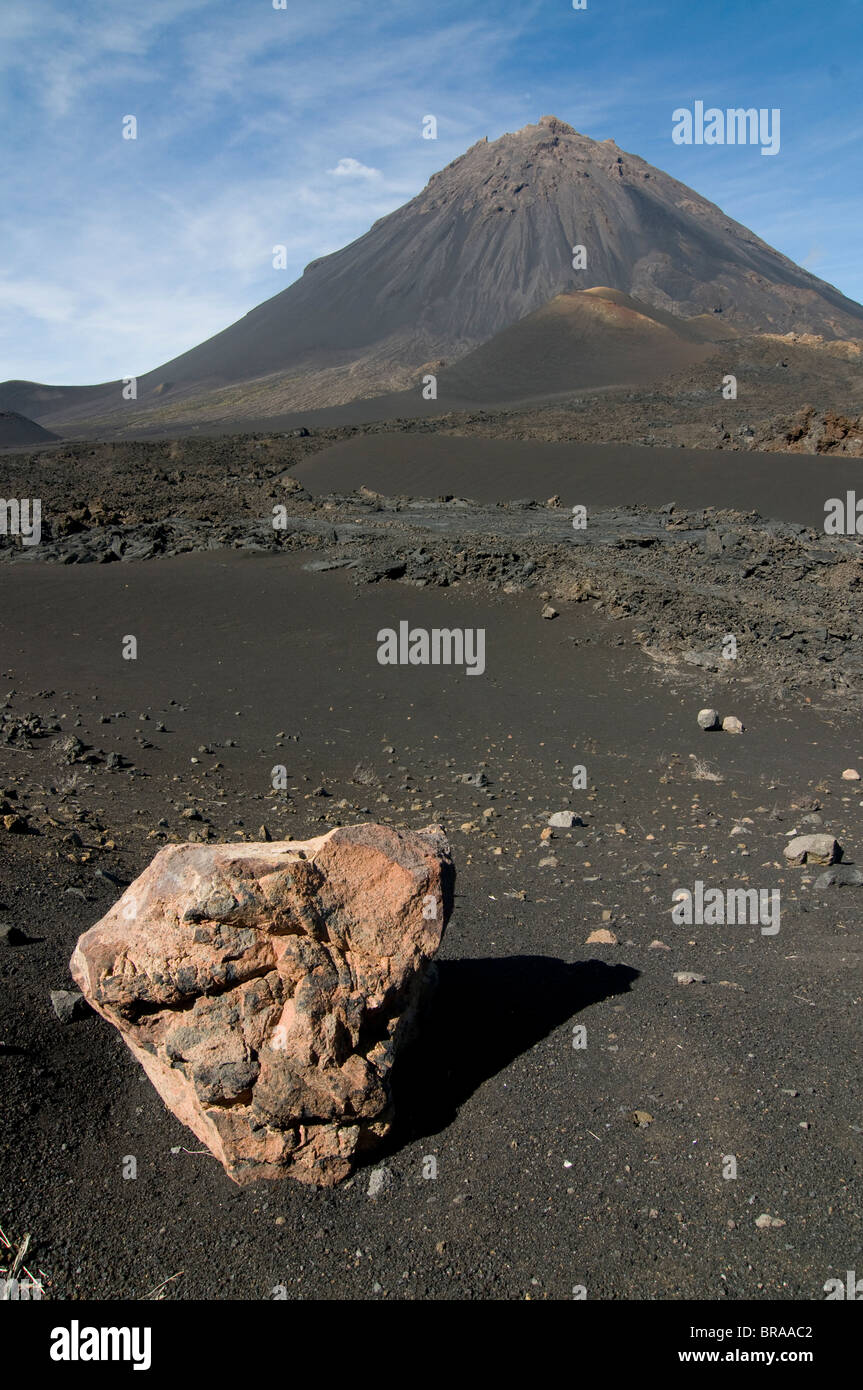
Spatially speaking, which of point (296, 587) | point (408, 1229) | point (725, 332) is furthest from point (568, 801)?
point (725, 332)

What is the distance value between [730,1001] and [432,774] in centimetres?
400

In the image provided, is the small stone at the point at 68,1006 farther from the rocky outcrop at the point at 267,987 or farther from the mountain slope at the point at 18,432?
the mountain slope at the point at 18,432

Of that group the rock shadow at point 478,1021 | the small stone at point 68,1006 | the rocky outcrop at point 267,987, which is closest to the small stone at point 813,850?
the rock shadow at point 478,1021

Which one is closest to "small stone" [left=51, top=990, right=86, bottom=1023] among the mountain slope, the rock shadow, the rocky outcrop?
the rocky outcrop

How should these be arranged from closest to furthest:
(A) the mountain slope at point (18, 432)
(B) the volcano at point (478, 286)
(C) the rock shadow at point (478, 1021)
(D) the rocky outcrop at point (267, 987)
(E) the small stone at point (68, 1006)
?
(D) the rocky outcrop at point (267, 987) → (C) the rock shadow at point (478, 1021) → (E) the small stone at point (68, 1006) → (A) the mountain slope at point (18, 432) → (B) the volcano at point (478, 286)

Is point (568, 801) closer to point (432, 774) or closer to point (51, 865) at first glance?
point (432, 774)

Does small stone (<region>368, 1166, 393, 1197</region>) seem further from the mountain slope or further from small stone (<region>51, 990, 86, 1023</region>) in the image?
the mountain slope

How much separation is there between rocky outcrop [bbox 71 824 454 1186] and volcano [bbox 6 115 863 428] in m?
53.0

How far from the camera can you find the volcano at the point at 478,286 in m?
62.8

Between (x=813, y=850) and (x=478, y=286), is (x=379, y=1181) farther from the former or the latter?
(x=478, y=286)

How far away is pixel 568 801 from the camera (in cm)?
705

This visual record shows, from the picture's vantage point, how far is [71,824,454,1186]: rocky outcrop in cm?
272

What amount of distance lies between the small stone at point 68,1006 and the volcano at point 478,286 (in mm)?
52528
